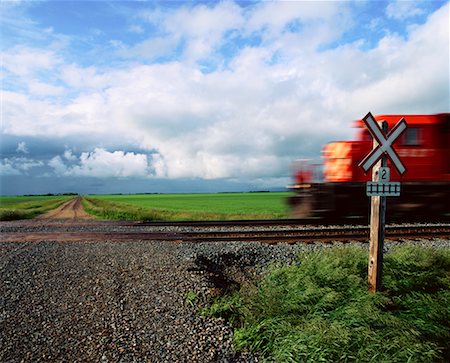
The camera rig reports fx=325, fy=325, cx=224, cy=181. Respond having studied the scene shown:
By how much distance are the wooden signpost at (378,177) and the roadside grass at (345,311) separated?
1.31 feet

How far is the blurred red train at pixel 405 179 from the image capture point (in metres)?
11.9

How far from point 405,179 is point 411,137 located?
5.21 ft

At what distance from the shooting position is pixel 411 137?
39.9ft

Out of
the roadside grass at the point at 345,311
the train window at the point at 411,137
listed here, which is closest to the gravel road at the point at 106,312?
the roadside grass at the point at 345,311

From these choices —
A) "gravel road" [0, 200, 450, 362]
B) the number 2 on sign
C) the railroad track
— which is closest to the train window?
the railroad track

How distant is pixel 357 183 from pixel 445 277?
19.7 feet

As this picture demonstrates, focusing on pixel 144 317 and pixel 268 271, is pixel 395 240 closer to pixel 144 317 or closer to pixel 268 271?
pixel 268 271

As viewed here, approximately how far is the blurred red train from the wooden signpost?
6.32 meters

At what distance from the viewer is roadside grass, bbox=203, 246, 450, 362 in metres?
3.66

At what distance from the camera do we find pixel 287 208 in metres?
12.9

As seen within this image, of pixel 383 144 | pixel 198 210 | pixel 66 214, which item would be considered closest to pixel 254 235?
pixel 383 144

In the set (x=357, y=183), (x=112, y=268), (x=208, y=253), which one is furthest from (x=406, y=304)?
(x=357, y=183)

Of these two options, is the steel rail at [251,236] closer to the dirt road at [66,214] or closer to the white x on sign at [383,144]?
the white x on sign at [383,144]

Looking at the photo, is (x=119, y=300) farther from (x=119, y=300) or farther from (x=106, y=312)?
(x=106, y=312)
